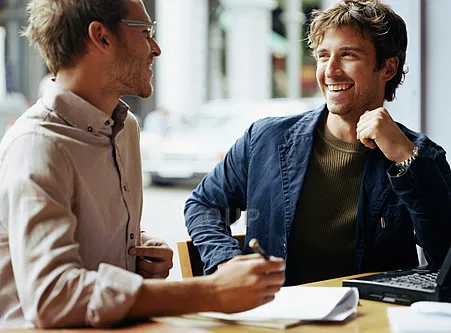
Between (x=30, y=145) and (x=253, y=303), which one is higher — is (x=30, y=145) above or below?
→ above

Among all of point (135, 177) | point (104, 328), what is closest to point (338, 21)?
point (135, 177)

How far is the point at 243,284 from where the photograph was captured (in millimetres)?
1349

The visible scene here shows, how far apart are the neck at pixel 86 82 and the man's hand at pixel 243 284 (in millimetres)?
481

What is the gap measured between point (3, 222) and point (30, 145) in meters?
0.16

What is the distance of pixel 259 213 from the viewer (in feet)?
7.59

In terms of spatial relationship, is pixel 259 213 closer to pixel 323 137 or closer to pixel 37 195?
pixel 323 137

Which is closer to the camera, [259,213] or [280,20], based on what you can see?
[259,213]

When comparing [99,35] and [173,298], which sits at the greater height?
[99,35]

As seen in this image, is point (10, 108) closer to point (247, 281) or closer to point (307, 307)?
point (307, 307)

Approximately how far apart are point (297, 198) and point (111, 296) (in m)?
1.05

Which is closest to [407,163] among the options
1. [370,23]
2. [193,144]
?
[370,23]

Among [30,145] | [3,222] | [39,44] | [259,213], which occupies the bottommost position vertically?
[259,213]

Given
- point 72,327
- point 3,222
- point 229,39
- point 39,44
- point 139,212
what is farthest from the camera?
point 229,39

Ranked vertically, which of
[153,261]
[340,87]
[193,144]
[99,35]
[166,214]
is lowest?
[166,214]
